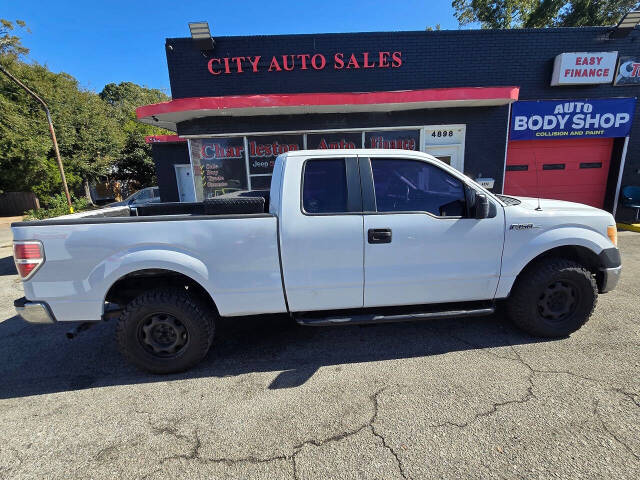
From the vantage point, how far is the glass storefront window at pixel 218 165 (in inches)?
324

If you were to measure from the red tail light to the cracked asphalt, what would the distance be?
114 cm

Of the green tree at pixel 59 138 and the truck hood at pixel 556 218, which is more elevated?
the green tree at pixel 59 138

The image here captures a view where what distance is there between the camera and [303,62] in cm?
785

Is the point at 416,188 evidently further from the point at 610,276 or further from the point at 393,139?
the point at 393,139

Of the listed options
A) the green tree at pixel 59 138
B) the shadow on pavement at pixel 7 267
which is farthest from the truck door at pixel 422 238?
the green tree at pixel 59 138

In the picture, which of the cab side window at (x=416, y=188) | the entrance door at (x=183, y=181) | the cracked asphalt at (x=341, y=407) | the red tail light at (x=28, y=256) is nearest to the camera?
the cracked asphalt at (x=341, y=407)

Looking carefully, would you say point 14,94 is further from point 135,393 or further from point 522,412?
point 522,412

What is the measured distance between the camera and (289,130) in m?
8.12

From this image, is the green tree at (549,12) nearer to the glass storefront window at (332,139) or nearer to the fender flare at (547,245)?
the glass storefront window at (332,139)

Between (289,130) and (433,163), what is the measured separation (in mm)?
5953

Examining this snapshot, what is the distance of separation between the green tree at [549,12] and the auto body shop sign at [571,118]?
14.4 meters

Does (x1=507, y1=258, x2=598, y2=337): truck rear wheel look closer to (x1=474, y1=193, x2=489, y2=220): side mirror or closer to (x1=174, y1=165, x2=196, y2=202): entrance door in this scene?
(x1=474, y1=193, x2=489, y2=220): side mirror

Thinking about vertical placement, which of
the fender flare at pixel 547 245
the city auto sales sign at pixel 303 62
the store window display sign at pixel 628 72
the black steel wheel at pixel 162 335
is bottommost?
the black steel wheel at pixel 162 335

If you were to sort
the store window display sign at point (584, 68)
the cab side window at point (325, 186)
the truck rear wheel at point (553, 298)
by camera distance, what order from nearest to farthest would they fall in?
the cab side window at point (325, 186), the truck rear wheel at point (553, 298), the store window display sign at point (584, 68)
